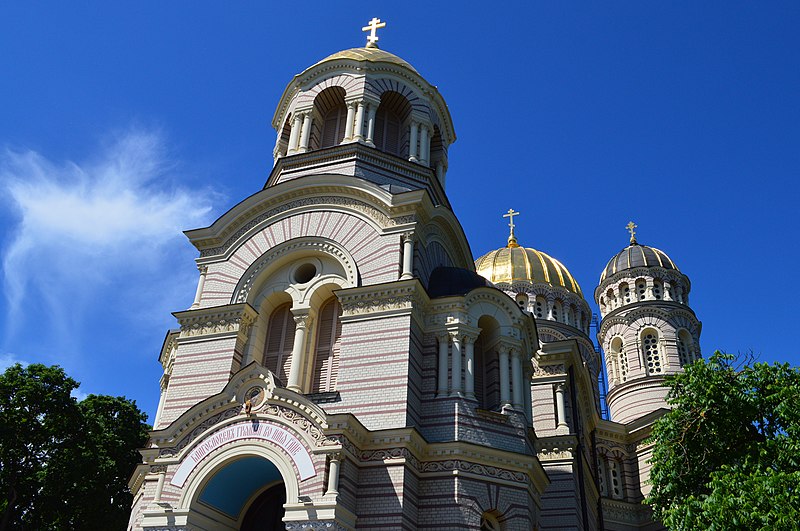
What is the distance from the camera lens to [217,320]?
63.9ft

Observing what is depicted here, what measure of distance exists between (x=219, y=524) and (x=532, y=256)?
28258 mm

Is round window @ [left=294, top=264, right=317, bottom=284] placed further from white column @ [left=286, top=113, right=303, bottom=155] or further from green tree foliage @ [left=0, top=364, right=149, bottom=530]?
green tree foliage @ [left=0, top=364, right=149, bottom=530]

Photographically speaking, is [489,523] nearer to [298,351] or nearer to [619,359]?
[298,351]

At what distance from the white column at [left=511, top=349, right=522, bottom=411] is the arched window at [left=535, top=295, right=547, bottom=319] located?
20.0 meters

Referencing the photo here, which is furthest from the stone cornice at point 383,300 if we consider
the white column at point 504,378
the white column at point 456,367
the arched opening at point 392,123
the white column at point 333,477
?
the arched opening at point 392,123

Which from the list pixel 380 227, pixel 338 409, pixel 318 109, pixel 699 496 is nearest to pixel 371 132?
pixel 318 109

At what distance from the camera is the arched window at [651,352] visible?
121ft

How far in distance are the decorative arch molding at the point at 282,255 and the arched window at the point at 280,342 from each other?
36.9 inches

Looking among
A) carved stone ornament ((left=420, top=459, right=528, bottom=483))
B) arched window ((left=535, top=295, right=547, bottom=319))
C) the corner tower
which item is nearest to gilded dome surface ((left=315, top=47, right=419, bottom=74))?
carved stone ornament ((left=420, top=459, right=528, bottom=483))

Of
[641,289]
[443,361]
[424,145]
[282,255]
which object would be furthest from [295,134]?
[641,289]

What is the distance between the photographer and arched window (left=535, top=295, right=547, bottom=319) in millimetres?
38688

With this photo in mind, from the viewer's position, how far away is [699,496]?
15.3 metres

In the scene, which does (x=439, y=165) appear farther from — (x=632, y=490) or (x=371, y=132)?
(x=632, y=490)

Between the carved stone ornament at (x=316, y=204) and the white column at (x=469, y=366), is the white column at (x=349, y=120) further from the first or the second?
the white column at (x=469, y=366)
